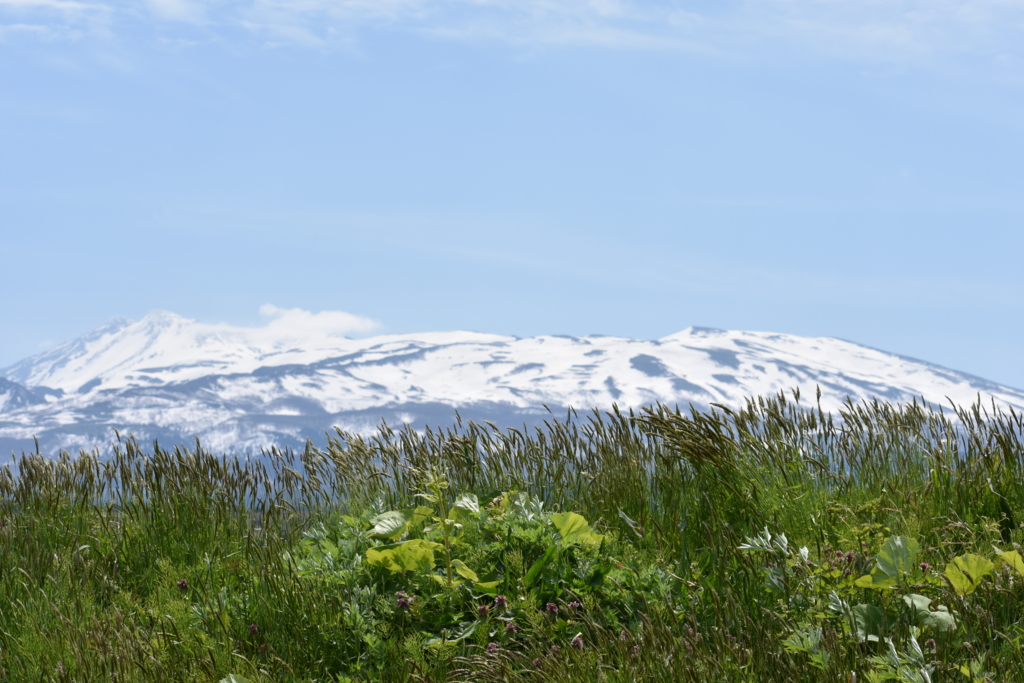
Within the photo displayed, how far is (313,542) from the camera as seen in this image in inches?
173

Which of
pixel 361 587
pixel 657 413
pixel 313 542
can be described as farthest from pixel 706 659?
pixel 313 542

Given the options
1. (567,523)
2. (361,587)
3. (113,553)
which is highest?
(567,523)

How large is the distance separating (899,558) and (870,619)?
252mm

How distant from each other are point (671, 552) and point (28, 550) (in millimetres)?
4062

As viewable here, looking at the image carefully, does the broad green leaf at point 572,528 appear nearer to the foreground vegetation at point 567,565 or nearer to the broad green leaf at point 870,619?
the foreground vegetation at point 567,565

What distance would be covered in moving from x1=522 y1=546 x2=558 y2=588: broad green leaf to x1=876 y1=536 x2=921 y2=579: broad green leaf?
4.36 ft

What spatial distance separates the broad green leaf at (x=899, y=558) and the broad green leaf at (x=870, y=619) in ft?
0.48

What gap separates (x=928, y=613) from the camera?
2754 millimetres

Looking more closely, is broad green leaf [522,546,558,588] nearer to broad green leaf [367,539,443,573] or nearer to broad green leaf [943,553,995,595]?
broad green leaf [367,539,443,573]

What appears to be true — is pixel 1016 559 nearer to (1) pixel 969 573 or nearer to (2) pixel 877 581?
(1) pixel 969 573

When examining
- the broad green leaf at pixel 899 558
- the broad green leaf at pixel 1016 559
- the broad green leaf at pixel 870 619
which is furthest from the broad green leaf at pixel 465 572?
the broad green leaf at pixel 1016 559

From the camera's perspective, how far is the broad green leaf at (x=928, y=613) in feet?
8.94

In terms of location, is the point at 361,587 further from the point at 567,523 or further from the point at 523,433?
the point at 523,433

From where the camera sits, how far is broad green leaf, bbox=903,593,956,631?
272 centimetres
